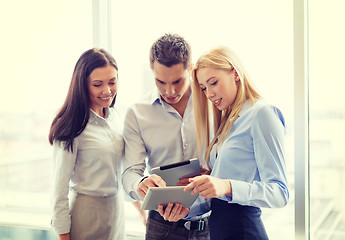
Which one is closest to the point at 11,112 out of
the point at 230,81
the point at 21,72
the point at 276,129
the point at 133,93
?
the point at 21,72

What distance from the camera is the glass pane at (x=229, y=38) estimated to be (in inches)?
84.9

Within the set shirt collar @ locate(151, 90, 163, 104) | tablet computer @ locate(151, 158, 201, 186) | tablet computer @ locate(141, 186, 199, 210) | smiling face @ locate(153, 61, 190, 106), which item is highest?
smiling face @ locate(153, 61, 190, 106)

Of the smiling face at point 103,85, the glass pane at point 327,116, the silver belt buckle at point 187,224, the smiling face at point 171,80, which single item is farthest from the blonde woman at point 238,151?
the glass pane at point 327,116

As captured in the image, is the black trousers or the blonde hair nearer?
the black trousers

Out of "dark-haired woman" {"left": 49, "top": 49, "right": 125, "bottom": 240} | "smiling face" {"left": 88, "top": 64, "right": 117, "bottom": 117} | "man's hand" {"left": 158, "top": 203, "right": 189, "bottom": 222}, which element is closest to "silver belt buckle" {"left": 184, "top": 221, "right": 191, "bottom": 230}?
"man's hand" {"left": 158, "top": 203, "right": 189, "bottom": 222}

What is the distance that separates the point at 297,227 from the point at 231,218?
0.81 meters

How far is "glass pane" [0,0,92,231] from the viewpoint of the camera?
9.31ft

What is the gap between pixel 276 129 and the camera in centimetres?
138

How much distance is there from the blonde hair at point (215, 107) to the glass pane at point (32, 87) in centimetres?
139

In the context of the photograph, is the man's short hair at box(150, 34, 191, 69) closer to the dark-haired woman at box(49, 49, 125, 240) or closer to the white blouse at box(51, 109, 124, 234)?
the dark-haired woman at box(49, 49, 125, 240)

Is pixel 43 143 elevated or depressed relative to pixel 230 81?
depressed

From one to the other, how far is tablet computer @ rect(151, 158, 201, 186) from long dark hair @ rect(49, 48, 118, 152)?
1.68 ft

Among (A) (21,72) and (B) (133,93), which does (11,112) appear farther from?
(B) (133,93)

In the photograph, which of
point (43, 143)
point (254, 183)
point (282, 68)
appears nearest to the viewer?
point (254, 183)
